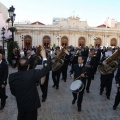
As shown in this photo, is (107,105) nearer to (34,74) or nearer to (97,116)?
(97,116)

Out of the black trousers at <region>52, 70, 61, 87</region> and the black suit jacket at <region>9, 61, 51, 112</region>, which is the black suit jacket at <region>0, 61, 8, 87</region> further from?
the black trousers at <region>52, 70, 61, 87</region>

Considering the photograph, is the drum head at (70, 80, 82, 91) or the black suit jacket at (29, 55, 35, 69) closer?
the drum head at (70, 80, 82, 91)

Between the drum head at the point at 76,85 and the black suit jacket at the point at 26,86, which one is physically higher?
the black suit jacket at the point at 26,86

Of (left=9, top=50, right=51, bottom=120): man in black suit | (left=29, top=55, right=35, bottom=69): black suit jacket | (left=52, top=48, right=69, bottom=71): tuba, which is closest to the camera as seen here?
(left=9, top=50, right=51, bottom=120): man in black suit

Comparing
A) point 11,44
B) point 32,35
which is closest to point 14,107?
point 11,44

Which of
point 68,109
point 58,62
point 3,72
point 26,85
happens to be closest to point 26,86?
point 26,85

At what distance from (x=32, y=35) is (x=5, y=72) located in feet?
174

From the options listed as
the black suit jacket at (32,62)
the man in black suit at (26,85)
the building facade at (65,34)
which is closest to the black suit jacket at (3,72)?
the black suit jacket at (32,62)

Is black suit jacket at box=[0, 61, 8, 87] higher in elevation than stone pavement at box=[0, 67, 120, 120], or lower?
higher

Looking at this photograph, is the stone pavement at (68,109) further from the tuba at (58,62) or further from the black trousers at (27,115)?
the black trousers at (27,115)

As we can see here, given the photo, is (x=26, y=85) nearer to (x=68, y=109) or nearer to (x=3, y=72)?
(x=3, y=72)

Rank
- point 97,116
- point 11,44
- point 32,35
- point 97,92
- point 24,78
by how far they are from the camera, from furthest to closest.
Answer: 1. point 32,35
2. point 11,44
3. point 97,92
4. point 97,116
5. point 24,78

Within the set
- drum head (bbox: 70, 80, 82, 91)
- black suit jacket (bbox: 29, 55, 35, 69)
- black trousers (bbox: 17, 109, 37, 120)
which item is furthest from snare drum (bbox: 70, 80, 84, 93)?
black trousers (bbox: 17, 109, 37, 120)

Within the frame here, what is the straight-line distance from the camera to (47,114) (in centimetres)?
721
